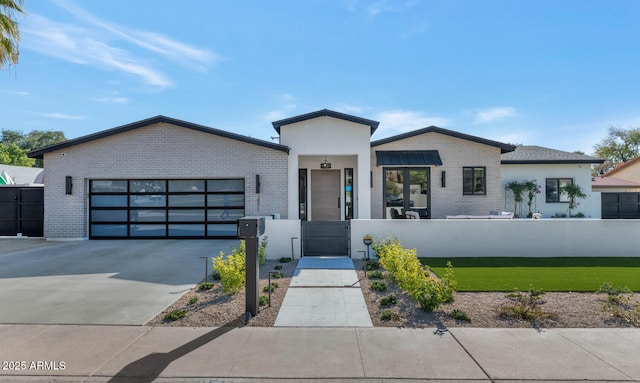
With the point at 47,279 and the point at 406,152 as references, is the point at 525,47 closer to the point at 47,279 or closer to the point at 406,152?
the point at 406,152

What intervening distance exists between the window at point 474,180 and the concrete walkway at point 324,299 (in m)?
8.11

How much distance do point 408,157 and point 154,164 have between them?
10.1m

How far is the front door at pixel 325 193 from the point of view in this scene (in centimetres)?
1346

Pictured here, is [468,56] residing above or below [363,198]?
above

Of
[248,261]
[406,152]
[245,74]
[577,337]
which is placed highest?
[245,74]

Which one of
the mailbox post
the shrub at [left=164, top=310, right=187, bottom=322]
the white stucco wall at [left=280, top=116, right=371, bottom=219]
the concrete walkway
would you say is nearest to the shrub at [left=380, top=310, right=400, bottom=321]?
the concrete walkway

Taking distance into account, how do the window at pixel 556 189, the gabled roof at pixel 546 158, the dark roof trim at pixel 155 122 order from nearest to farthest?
1. the dark roof trim at pixel 155 122
2. the gabled roof at pixel 546 158
3. the window at pixel 556 189

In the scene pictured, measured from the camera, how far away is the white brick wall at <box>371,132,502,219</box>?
13.6m

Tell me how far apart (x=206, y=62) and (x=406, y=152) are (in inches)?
348

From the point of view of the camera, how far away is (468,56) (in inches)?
484

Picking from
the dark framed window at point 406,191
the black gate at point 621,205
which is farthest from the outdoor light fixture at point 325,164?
the black gate at point 621,205

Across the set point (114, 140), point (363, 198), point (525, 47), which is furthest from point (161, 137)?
point (525, 47)

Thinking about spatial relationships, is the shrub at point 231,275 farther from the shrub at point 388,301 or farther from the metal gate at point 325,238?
the metal gate at point 325,238

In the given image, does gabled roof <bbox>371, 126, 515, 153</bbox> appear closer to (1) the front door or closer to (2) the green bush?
(1) the front door
